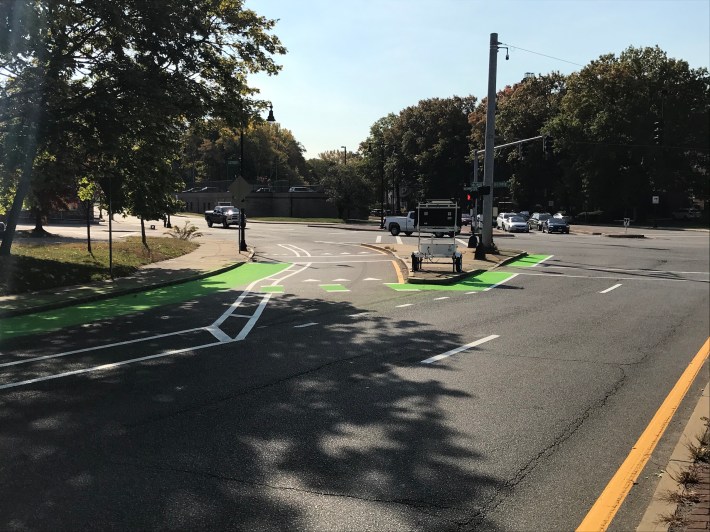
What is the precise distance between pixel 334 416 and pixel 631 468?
274cm

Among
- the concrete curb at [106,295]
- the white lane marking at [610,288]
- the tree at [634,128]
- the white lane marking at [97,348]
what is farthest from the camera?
the tree at [634,128]

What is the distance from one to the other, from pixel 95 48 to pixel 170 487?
58.7ft

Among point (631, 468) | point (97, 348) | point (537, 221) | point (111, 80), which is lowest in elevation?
point (97, 348)

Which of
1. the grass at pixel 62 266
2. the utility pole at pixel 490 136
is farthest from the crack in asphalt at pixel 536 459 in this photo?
the utility pole at pixel 490 136

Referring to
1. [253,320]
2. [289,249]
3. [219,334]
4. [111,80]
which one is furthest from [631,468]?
[289,249]

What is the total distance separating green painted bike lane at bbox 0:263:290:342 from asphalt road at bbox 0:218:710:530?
716mm

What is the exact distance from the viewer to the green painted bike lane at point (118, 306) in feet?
36.8

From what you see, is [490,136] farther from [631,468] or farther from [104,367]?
Result: [631,468]

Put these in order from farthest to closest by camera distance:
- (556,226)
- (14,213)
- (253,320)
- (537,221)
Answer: (537,221)
(556,226)
(14,213)
(253,320)

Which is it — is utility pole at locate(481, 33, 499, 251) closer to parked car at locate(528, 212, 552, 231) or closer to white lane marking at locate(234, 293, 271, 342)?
white lane marking at locate(234, 293, 271, 342)

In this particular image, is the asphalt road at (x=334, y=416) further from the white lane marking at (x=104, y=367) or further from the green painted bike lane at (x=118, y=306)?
the green painted bike lane at (x=118, y=306)

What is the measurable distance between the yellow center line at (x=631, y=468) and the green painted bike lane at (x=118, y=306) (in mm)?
9472

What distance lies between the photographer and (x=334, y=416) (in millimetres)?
5996

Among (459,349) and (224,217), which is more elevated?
(224,217)
